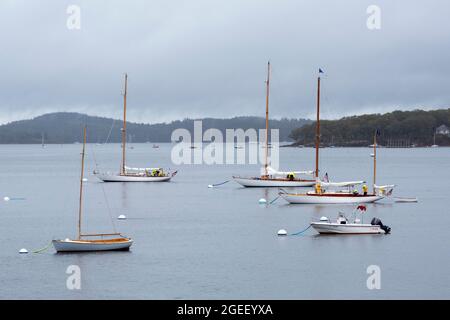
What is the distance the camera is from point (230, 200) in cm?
9806

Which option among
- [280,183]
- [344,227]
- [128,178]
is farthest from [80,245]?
[128,178]

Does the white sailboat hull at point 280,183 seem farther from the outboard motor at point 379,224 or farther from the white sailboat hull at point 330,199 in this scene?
the outboard motor at point 379,224

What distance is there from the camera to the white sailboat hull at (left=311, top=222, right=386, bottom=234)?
202 ft

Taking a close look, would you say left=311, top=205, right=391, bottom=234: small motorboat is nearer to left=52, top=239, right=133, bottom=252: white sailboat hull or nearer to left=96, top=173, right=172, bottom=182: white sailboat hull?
left=52, top=239, right=133, bottom=252: white sailboat hull

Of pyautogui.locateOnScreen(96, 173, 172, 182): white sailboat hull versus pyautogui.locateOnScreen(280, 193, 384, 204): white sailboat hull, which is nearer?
pyautogui.locateOnScreen(280, 193, 384, 204): white sailboat hull

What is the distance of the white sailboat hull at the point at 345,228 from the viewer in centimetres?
6162

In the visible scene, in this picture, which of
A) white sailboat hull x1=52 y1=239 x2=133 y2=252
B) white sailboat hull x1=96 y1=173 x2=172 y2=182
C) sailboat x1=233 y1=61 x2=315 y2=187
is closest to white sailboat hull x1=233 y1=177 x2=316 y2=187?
sailboat x1=233 y1=61 x2=315 y2=187

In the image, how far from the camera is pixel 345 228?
61688 millimetres

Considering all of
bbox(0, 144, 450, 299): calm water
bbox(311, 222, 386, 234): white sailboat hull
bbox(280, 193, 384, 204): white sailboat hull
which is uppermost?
bbox(280, 193, 384, 204): white sailboat hull

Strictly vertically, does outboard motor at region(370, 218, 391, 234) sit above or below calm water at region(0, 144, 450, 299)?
above

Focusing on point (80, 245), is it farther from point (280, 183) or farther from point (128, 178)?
point (128, 178)

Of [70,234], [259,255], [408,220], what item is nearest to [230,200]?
[408,220]

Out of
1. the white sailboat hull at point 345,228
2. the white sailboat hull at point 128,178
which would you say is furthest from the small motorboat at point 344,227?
the white sailboat hull at point 128,178
